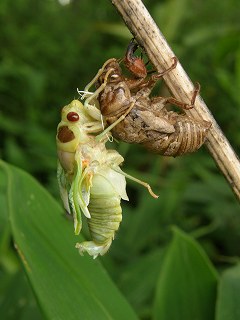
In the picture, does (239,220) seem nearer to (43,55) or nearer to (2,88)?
(2,88)

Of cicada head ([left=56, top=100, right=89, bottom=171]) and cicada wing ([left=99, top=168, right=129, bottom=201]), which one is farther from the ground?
cicada head ([left=56, top=100, right=89, bottom=171])

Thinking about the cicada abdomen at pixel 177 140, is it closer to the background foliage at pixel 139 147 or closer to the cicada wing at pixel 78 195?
the cicada wing at pixel 78 195

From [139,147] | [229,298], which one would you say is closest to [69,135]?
[229,298]

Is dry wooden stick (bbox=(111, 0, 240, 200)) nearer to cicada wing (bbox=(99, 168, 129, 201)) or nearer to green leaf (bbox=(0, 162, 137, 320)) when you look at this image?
cicada wing (bbox=(99, 168, 129, 201))

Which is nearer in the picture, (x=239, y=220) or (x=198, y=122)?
(x=198, y=122)

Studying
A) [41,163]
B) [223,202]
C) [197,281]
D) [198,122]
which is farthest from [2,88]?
[198,122]

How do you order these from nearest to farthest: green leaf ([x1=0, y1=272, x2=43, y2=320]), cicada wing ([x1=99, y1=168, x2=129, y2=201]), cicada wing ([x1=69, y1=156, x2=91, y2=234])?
cicada wing ([x1=69, y1=156, x2=91, y2=234])
cicada wing ([x1=99, y1=168, x2=129, y2=201])
green leaf ([x1=0, y1=272, x2=43, y2=320])

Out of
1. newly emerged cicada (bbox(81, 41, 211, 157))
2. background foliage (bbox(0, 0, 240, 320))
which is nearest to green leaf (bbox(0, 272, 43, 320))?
background foliage (bbox(0, 0, 240, 320))
